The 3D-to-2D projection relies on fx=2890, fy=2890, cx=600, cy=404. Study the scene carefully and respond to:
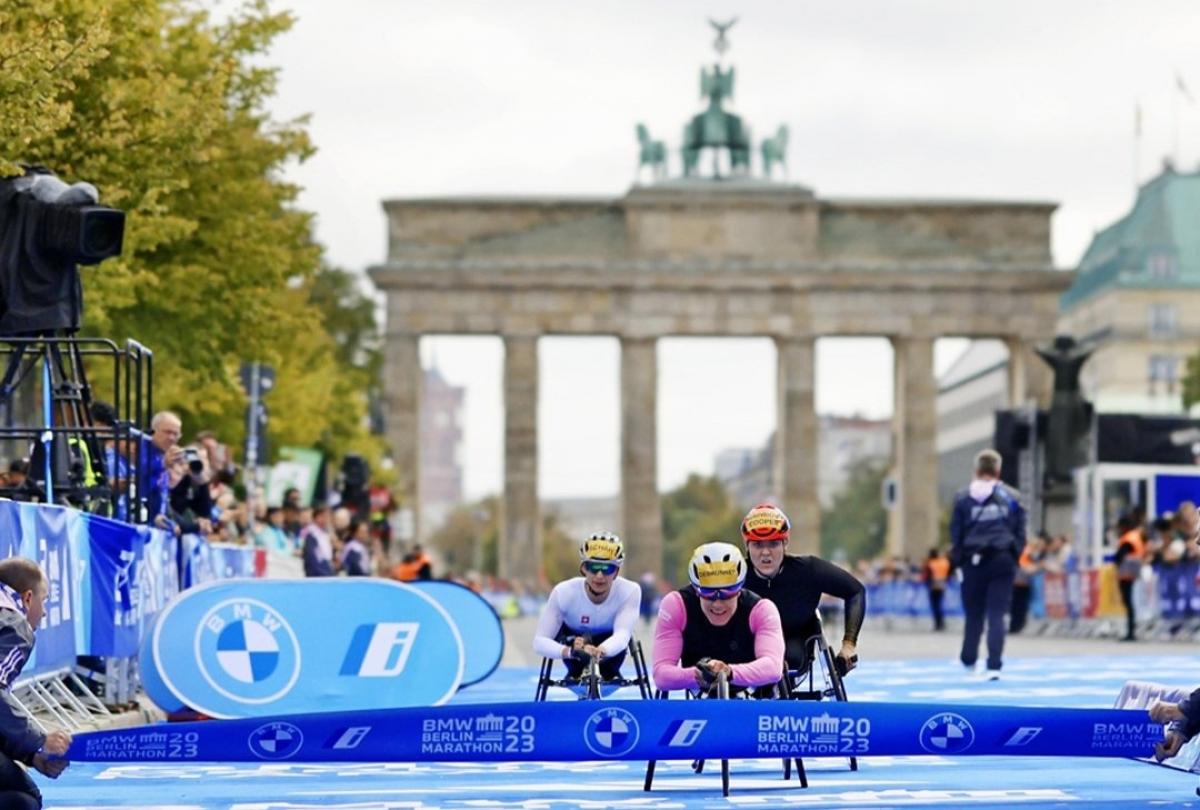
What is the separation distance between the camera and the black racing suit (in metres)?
12.9

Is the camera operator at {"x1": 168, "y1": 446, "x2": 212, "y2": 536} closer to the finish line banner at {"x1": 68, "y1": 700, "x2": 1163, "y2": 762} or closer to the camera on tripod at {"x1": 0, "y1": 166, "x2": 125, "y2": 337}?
the camera on tripod at {"x1": 0, "y1": 166, "x2": 125, "y2": 337}

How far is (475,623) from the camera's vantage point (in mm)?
21000

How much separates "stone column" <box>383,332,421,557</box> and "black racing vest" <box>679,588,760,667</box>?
71.5 m

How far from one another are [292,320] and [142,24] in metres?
7.18

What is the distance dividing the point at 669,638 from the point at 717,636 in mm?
209

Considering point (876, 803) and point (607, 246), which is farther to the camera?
point (607, 246)

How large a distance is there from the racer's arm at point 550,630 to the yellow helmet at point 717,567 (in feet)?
6.34

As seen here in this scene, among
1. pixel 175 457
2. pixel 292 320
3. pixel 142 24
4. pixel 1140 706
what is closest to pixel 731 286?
pixel 292 320

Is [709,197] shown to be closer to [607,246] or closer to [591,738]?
[607,246]

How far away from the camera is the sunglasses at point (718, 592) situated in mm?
11875

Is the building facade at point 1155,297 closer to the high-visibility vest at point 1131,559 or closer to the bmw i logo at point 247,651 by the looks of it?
the high-visibility vest at point 1131,559

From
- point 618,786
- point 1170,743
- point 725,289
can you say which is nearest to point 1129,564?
point 618,786

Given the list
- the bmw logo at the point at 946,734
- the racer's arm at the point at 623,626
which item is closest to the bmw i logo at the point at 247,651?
the racer's arm at the point at 623,626

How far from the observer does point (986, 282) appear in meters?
85.5
